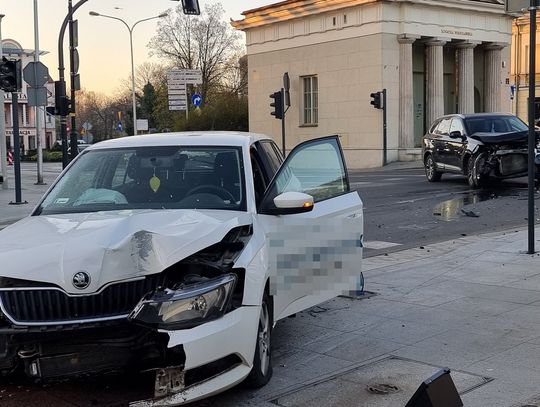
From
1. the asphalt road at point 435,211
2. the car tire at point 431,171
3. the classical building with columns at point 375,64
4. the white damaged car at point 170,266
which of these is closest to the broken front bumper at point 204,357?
the white damaged car at point 170,266

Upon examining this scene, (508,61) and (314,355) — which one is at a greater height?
(508,61)

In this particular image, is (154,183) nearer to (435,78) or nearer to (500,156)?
(500,156)

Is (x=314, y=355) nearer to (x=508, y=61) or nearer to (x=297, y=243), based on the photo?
(x=297, y=243)

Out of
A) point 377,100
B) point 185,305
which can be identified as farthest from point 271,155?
point 377,100

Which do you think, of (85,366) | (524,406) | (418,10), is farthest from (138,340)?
(418,10)

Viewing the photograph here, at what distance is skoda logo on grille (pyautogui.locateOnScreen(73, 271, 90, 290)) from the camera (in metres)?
3.77

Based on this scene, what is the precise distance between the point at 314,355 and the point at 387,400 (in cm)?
106

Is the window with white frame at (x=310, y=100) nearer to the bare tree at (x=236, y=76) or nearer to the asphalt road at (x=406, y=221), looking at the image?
the asphalt road at (x=406, y=221)

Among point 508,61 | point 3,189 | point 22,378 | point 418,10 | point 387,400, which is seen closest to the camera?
point 22,378

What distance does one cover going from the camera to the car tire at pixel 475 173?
1766cm

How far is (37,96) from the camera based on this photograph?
1931 cm

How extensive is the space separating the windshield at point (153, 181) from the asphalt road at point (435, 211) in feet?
16.1

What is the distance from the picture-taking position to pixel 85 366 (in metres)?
3.74

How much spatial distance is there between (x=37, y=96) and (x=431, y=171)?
11.3m
